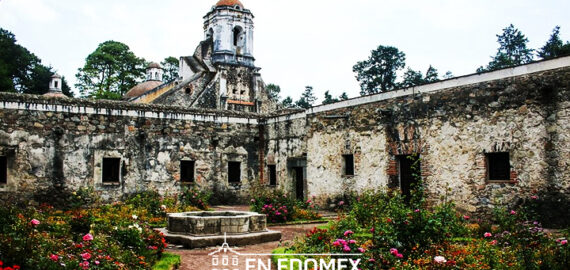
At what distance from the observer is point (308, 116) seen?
16.9 metres

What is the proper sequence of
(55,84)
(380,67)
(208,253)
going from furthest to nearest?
(380,67) → (55,84) → (208,253)

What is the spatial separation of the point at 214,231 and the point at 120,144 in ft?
27.2

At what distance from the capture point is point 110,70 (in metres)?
44.8

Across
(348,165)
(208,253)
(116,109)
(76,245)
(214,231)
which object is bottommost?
(208,253)

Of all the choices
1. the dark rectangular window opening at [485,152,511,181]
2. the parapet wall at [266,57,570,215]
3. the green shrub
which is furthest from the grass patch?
the dark rectangular window opening at [485,152,511,181]

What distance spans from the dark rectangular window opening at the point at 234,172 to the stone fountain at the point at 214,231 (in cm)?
871

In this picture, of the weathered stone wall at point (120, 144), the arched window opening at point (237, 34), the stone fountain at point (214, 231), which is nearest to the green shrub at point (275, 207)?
the stone fountain at point (214, 231)

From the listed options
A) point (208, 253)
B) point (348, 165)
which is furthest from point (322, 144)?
point (208, 253)

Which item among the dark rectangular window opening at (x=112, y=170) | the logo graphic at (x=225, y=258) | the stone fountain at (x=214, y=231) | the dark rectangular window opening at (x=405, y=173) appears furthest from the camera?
the dark rectangular window opening at (x=112, y=170)

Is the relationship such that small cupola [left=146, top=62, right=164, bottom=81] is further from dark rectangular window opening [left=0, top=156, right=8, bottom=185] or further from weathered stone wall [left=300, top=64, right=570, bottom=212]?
weathered stone wall [left=300, top=64, right=570, bottom=212]

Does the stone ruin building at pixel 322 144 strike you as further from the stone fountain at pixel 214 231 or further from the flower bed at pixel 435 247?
the stone fountain at pixel 214 231

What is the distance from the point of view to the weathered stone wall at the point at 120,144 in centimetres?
1456

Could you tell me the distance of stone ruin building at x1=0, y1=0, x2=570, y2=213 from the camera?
10781 millimetres

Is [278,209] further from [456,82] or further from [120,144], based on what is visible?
[120,144]
